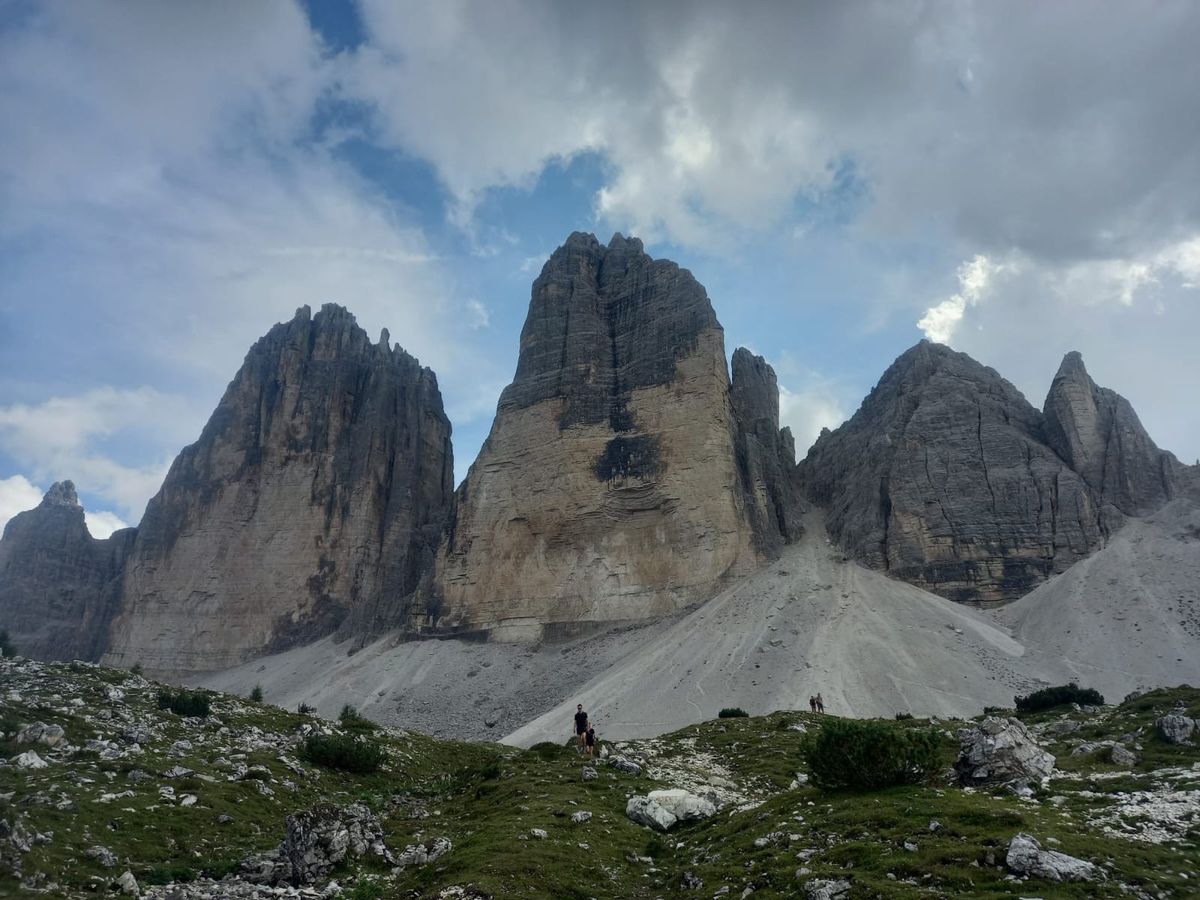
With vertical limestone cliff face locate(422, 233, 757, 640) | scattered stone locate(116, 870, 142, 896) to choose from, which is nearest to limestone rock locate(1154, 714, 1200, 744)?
scattered stone locate(116, 870, 142, 896)

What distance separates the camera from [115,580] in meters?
136

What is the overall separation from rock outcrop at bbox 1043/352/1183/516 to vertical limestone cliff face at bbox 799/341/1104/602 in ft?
7.95

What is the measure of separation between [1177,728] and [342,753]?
2725 centimetres

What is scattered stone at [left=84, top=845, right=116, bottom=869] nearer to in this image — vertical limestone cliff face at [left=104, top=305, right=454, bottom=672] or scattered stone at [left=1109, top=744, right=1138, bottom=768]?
scattered stone at [left=1109, top=744, right=1138, bottom=768]

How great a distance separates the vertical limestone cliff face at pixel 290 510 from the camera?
413 feet

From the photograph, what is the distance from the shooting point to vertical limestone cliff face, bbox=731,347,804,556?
105312 millimetres

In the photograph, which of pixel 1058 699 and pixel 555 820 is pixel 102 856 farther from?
pixel 1058 699

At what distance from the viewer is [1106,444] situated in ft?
327

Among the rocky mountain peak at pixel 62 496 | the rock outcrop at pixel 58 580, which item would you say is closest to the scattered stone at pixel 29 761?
the rock outcrop at pixel 58 580

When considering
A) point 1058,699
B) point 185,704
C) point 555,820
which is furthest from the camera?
point 1058,699

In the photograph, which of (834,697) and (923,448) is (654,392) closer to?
(923,448)

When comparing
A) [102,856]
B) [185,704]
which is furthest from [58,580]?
[102,856]

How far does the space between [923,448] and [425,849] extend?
100.0 metres

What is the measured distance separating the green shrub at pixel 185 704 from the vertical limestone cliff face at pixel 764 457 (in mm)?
80541
